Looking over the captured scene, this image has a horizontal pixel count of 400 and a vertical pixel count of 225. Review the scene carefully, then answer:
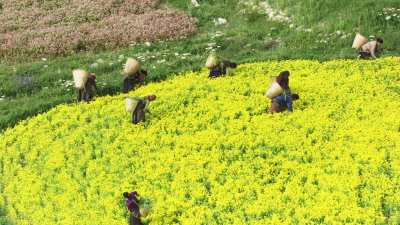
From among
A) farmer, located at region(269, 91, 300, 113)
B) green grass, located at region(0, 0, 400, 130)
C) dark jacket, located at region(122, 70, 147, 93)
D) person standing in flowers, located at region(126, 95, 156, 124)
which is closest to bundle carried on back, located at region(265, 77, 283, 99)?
farmer, located at region(269, 91, 300, 113)

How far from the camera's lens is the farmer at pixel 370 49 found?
24984 mm

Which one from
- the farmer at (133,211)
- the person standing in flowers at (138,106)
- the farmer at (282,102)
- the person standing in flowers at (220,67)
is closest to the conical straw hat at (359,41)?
the person standing in flowers at (220,67)

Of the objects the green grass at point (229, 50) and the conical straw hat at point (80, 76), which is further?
the green grass at point (229, 50)

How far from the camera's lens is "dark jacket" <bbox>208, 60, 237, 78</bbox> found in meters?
24.6

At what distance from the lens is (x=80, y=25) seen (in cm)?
3494

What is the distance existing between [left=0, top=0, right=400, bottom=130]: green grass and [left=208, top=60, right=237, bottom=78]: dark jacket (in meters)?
2.10

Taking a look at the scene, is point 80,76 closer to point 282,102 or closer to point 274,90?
point 274,90

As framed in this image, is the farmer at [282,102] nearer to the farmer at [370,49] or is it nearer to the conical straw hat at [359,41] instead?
the conical straw hat at [359,41]

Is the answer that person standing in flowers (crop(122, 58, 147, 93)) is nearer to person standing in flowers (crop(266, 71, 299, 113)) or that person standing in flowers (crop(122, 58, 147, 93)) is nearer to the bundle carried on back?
person standing in flowers (crop(266, 71, 299, 113))

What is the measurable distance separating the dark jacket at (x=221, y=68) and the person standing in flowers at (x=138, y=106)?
441 centimetres

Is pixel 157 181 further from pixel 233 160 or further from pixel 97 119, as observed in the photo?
pixel 97 119

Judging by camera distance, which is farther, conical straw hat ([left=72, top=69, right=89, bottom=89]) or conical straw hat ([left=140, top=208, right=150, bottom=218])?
conical straw hat ([left=72, top=69, right=89, bottom=89])

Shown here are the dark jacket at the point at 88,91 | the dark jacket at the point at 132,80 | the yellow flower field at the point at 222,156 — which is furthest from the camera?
the dark jacket at the point at 132,80

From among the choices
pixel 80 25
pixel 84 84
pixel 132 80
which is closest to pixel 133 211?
pixel 84 84
